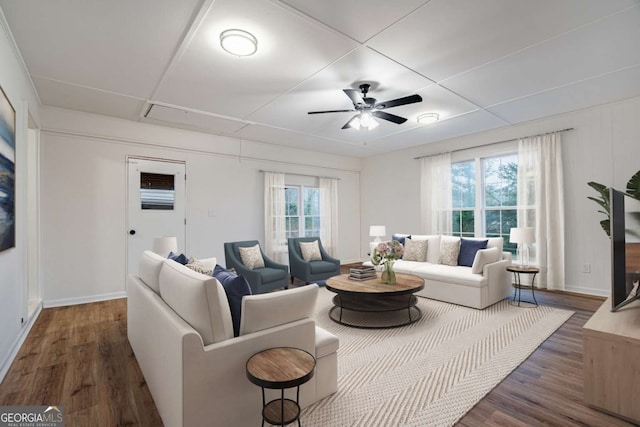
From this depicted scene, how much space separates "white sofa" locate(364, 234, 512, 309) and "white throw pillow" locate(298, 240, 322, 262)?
4.85 feet

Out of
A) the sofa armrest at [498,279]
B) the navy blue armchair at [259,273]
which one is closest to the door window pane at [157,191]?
the navy blue armchair at [259,273]

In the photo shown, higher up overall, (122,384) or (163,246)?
(163,246)

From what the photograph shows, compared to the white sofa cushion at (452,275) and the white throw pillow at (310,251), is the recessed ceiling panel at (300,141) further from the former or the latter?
Result: the white sofa cushion at (452,275)

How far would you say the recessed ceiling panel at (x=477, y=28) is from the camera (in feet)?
7.04

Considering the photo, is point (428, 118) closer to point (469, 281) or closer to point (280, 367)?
point (469, 281)

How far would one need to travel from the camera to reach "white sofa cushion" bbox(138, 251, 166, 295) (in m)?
2.26

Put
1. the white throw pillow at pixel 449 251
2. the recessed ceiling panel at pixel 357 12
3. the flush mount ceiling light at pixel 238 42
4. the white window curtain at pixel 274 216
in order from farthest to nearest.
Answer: the white window curtain at pixel 274 216
the white throw pillow at pixel 449 251
the flush mount ceiling light at pixel 238 42
the recessed ceiling panel at pixel 357 12

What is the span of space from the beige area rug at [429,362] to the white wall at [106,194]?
9.28 feet

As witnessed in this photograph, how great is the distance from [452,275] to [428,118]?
2.32 m

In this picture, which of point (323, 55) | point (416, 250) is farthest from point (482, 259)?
point (323, 55)

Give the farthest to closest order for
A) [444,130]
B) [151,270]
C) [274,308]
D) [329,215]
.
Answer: [329,215], [444,130], [151,270], [274,308]

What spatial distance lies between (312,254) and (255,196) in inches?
65.5

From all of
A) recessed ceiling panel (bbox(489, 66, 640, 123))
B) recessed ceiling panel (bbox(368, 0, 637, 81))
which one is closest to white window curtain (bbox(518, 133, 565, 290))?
recessed ceiling panel (bbox(489, 66, 640, 123))

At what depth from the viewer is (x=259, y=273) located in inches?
167
